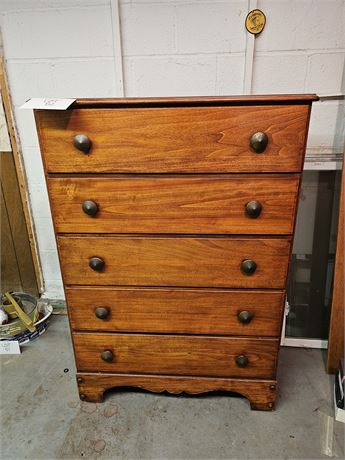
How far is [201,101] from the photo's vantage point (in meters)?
0.92

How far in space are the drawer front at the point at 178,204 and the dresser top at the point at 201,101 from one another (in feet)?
0.69

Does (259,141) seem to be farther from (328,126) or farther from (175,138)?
(328,126)

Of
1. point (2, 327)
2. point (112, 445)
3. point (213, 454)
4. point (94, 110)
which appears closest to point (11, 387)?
point (2, 327)

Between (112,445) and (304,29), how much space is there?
5.91 ft

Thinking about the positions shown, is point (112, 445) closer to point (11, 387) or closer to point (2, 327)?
point (11, 387)

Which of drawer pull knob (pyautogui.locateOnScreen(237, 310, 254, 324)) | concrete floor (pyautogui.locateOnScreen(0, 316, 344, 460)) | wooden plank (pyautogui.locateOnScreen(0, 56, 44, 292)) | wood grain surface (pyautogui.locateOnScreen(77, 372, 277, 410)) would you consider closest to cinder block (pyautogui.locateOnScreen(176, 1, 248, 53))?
wooden plank (pyautogui.locateOnScreen(0, 56, 44, 292))

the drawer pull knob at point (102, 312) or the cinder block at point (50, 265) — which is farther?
the cinder block at point (50, 265)

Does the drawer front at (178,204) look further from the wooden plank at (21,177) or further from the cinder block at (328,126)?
the wooden plank at (21,177)

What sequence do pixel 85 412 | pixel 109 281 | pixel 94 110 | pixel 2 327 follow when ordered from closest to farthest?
pixel 94 110
pixel 109 281
pixel 85 412
pixel 2 327

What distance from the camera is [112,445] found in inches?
47.9

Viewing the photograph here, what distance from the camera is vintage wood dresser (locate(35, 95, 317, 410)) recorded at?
3.12ft

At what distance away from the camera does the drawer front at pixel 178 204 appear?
3.30ft

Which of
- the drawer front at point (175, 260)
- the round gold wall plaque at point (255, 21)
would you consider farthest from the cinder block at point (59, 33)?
the drawer front at point (175, 260)

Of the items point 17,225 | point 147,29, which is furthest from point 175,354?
point 147,29
